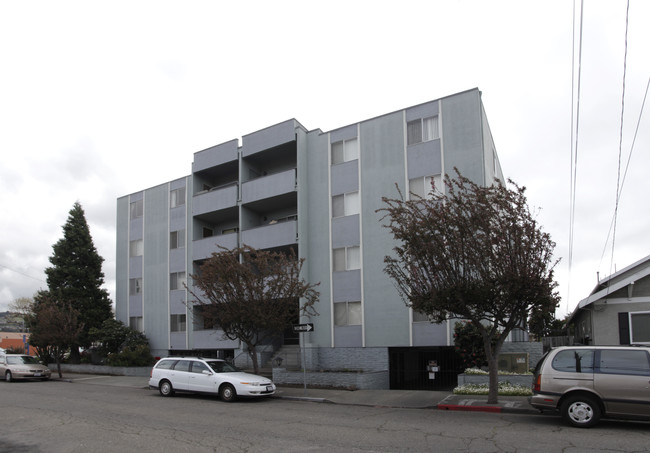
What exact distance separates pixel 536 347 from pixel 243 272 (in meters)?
10.7

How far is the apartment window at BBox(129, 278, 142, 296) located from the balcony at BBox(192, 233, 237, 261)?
19.5 ft

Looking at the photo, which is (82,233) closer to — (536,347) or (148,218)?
(148,218)

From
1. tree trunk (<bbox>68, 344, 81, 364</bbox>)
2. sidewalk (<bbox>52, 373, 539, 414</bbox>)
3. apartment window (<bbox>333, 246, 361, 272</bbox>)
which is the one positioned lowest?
tree trunk (<bbox>68, 344, 81, 364</bbox>)

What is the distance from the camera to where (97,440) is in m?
9.51

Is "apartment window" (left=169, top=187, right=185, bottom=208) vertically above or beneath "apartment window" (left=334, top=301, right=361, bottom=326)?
above

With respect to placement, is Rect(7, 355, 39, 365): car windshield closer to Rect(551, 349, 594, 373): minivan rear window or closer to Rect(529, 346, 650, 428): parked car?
Rect(529, 346, 650, 428): parked car

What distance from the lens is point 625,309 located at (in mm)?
18812

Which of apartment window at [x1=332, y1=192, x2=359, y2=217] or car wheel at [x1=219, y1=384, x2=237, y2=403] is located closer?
car wheel at [x1=219, y1=384, x2=237, y2=403]

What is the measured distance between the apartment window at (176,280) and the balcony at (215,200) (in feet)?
12.8

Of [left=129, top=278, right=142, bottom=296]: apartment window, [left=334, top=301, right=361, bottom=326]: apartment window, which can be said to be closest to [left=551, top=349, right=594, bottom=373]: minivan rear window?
[left=334, top=301, right=361, bottom=326]: apartment window

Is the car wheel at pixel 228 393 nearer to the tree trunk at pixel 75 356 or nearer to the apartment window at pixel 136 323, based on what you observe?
the apartment window at pixel 136 323

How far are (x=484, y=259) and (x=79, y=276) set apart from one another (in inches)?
1113

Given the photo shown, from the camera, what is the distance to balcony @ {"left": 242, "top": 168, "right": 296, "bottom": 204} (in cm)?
2467

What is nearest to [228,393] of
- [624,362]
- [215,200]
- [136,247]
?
[624,362]
